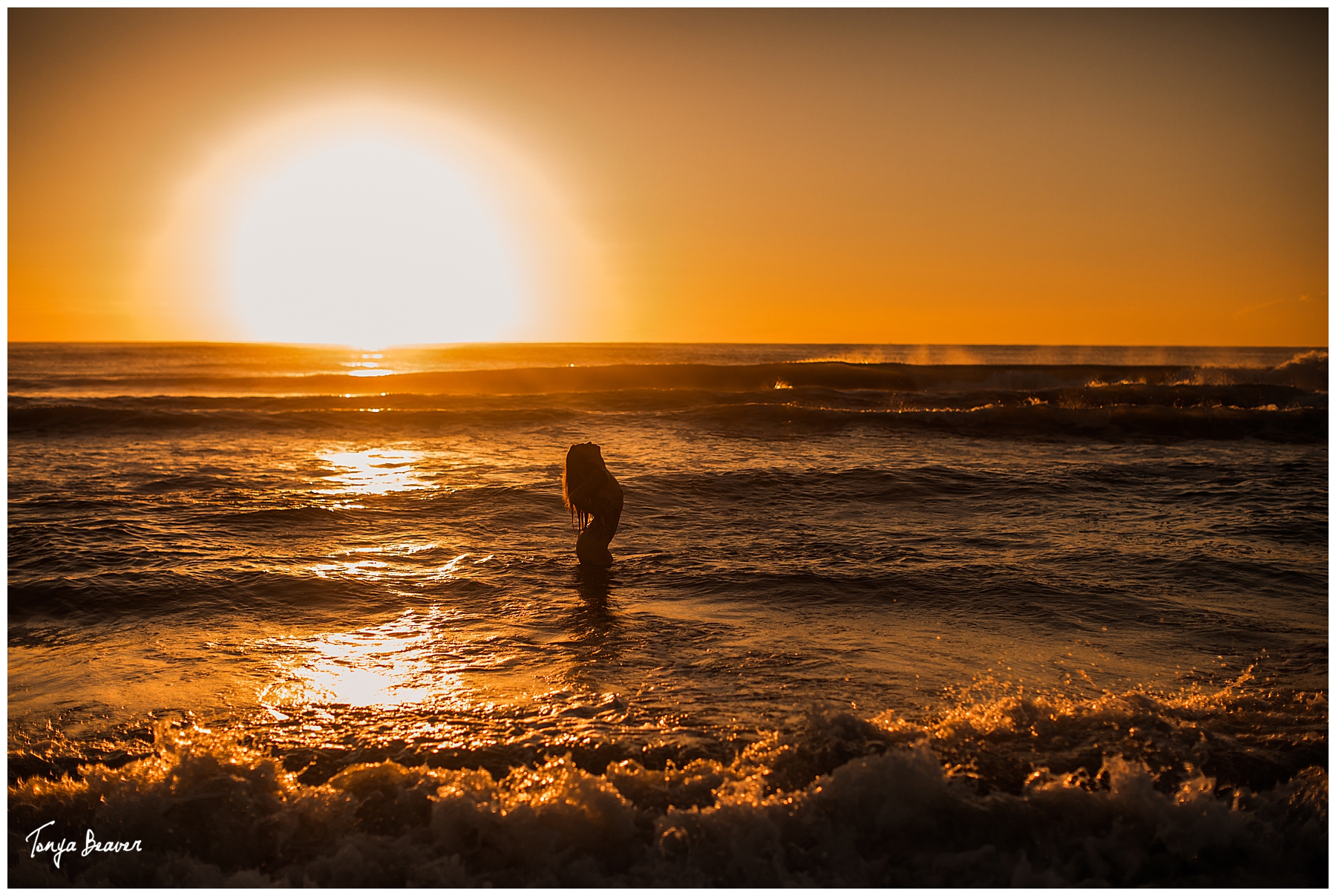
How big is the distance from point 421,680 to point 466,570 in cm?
279

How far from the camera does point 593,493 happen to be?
Answer: 302 inches

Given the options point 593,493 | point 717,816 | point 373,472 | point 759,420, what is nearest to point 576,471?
point 593,493

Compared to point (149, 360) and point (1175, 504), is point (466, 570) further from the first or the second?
point (149, 360)

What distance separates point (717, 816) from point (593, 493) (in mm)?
4171

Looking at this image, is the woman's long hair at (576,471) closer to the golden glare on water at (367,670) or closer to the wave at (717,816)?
the golden glare on water at (367,670)

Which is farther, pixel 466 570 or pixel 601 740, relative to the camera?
pixel 466 570

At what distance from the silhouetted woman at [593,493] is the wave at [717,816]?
344 cm

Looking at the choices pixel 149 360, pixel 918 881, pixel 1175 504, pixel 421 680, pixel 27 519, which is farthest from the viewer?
pixel 149 360

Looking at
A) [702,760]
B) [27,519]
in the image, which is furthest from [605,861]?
[27,519]

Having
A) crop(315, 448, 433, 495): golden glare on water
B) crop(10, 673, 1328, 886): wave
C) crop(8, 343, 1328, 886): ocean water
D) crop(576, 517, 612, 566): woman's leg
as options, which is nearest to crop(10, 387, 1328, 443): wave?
crop(315, 448, 433, 495): golden glare on water

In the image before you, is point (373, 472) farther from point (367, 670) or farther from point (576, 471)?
point (367, 670)

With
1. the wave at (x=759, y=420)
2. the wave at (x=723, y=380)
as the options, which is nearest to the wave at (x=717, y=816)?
the wave at (x=759, y=420)

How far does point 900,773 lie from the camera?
4074 millimetres

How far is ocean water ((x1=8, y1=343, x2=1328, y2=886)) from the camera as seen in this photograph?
3840 millimetres
